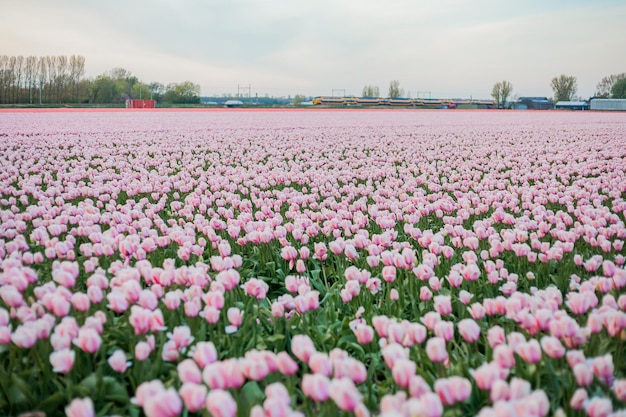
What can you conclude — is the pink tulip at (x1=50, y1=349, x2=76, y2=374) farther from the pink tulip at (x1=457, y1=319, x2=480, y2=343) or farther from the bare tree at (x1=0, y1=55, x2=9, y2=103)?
the bare tree at (x1=0, y1=55, x2=9, y2=103)

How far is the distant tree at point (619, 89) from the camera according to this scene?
89.4m

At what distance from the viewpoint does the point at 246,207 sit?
17.0 ft

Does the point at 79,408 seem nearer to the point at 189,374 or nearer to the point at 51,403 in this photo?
the point at 189,374

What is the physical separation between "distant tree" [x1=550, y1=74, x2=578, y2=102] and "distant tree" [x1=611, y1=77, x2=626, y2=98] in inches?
482

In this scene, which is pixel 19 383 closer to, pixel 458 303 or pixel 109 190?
pixel 458 303

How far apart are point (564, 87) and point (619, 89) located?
16.7 m

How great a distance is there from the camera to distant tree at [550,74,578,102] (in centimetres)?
10506

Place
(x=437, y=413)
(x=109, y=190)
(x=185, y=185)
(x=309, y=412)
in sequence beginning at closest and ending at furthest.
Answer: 1. (x=437, y=413)
2. (x=309, y=412)
3. (x=109, y=190)
4. (x=185, y=185)

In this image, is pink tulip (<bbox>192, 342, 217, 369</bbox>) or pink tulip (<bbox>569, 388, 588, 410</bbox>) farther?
pink tulip (<bbox>192, 342, 217, 369</bbox>)

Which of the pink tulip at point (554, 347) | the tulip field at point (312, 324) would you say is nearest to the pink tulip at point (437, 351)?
the tulip field at point (312, 324)

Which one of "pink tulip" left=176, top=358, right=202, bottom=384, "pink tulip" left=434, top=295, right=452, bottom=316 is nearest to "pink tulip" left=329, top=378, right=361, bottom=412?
"pink tulip" left=176, top=358, right=202, bottom=384

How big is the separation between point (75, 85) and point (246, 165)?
243 feet

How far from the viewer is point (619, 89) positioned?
297ft

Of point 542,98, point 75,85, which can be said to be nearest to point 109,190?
point 75,85
